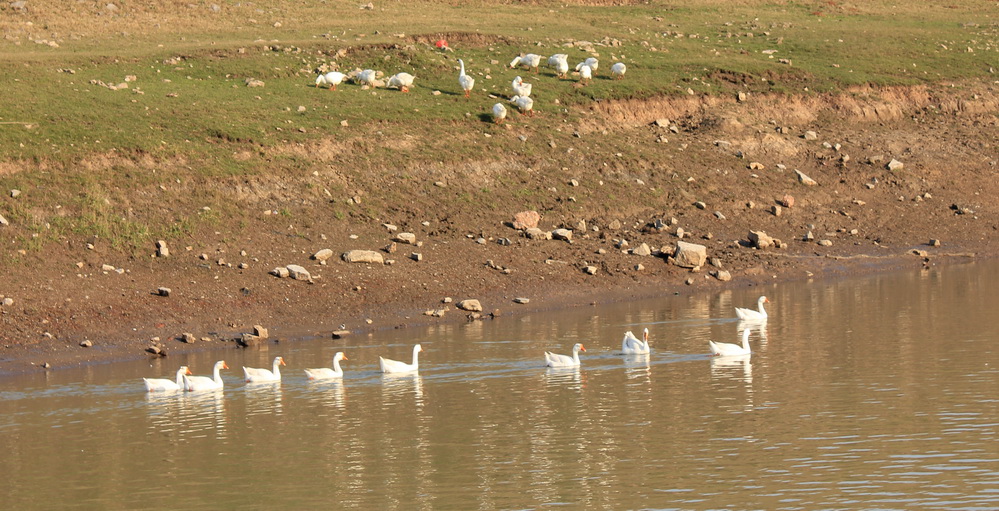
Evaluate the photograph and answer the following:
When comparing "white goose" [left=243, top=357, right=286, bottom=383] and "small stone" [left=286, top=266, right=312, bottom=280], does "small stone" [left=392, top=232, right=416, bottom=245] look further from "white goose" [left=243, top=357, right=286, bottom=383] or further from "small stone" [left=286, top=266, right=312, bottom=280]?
"white goose" [left=243, top=357, right=286, bottom=383]

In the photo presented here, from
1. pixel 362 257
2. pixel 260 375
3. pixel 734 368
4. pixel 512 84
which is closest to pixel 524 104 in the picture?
pixel 512 84

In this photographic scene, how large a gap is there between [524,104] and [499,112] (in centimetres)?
113

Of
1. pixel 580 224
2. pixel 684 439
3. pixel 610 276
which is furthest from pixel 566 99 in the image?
pixel 684 439

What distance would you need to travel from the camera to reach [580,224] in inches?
1258

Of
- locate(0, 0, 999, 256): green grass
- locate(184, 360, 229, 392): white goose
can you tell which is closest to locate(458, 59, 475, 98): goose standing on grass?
locate(0, 0, 999, 256): green grass

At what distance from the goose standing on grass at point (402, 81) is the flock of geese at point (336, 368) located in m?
16.5

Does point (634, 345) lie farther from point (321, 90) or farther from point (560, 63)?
→ point (560, 63)

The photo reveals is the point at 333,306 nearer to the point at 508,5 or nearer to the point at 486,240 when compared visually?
the point at 486,240

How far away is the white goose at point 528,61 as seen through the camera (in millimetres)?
41156

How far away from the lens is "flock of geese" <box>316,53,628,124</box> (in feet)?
122

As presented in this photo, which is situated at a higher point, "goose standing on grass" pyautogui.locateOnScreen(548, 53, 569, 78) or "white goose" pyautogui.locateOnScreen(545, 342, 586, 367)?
"goose standing on grass" pyautogui.locateOnScreen(548, 53, 569, 78)

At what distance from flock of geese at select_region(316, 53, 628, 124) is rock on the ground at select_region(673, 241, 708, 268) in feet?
26.6

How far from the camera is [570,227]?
3197cm

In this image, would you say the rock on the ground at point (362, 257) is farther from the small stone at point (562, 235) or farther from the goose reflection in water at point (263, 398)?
the goose reflection in water at point (263, 398)
